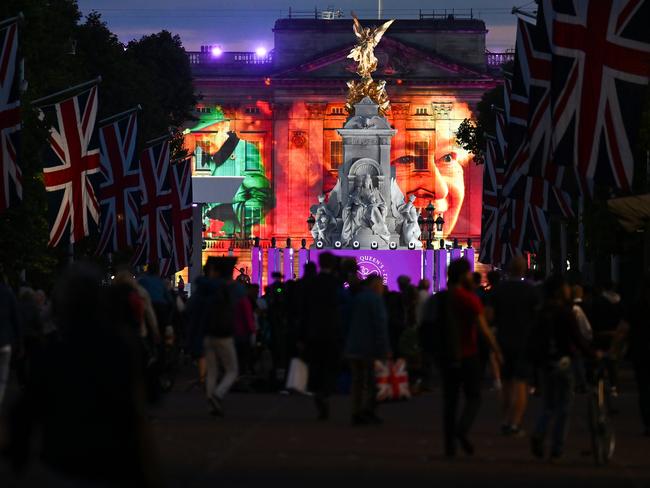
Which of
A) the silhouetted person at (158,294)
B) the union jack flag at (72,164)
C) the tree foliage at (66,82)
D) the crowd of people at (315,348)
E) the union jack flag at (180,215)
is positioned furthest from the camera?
the union jack flag at (180,215)

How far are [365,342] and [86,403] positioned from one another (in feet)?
41.4

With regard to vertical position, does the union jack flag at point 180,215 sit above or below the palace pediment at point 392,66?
below

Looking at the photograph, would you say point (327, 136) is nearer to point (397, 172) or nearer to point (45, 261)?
point (397, 172)

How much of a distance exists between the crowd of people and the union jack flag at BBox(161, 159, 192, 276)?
23021 mm

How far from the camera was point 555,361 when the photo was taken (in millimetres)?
17391

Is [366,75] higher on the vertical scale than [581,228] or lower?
higher

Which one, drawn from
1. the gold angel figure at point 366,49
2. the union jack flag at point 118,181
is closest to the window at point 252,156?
the gold angel figure at point 366,49

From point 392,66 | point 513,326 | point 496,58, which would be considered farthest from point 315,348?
point 496,58

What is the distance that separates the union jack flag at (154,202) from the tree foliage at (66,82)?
225 cm

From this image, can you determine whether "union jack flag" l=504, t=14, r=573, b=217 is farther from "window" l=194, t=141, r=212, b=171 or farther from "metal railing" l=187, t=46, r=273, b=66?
"metal railing" l=187, t=46, r=273, b=66

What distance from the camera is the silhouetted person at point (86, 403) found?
9039 millimetres

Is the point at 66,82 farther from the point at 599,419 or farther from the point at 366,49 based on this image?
the point at 599,419

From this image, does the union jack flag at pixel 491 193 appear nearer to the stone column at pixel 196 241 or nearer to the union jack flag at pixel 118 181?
the stone column at pixel 196 241

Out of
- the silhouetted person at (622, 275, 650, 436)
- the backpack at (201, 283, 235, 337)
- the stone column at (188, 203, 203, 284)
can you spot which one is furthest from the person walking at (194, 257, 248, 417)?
the stone column at (188, 203, 203, 284)
